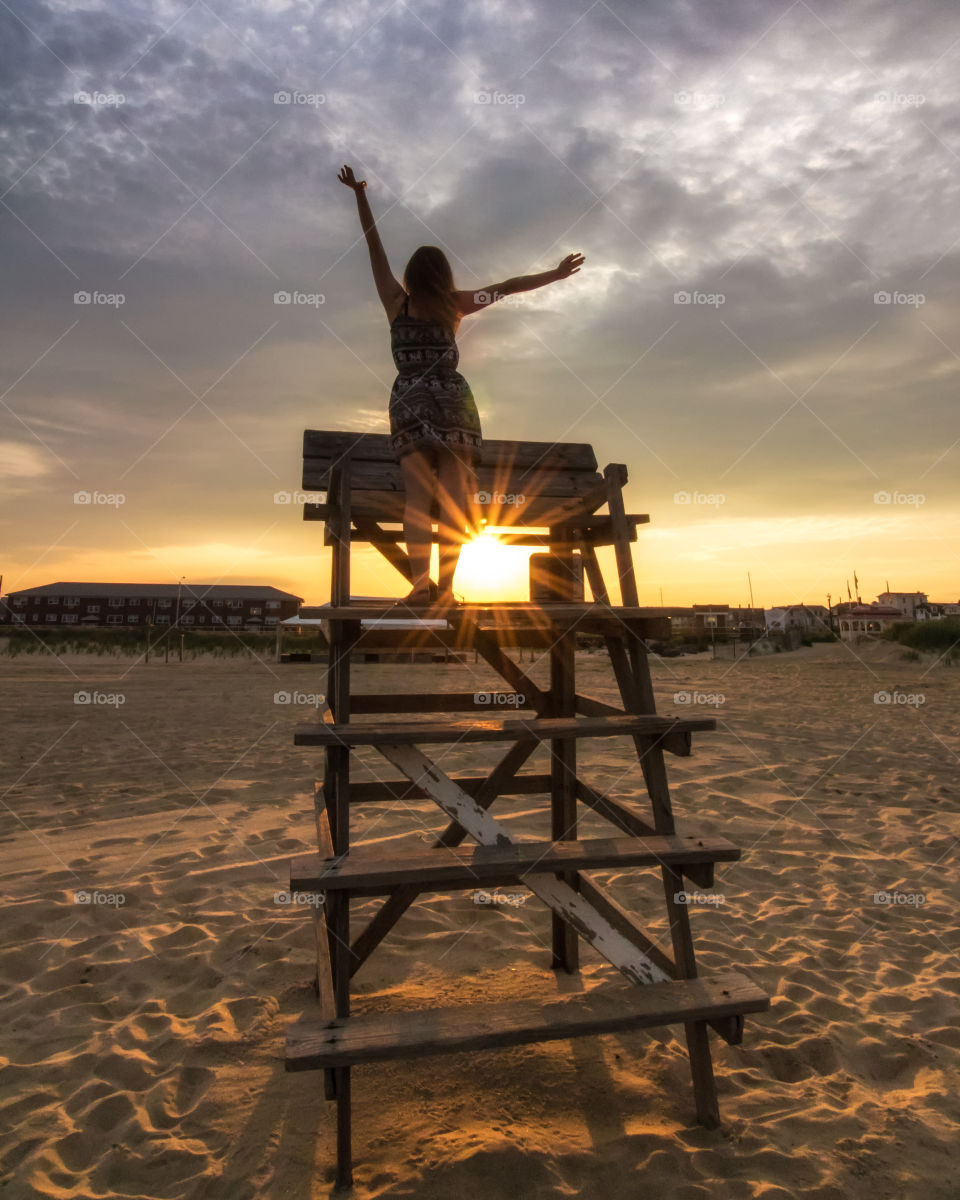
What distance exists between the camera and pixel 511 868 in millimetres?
2471

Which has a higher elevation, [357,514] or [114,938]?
[357,514]

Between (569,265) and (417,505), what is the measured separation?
4.53ft

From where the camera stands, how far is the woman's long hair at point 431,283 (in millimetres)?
3234

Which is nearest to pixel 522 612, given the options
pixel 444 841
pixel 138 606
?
pixel 444 841

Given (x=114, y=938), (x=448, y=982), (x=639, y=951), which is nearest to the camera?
(x=639, y=951)

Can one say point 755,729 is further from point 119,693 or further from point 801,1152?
point 119,693

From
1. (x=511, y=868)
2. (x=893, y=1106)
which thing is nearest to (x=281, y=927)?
(x=511, y=868)

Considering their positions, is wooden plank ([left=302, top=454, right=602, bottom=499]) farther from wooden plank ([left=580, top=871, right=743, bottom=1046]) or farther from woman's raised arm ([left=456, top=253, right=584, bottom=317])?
wooden plank ([left=580, top=871, right=743, bottom=1046])

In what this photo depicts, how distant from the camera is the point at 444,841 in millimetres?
3992

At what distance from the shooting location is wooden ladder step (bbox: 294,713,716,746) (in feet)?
8.23

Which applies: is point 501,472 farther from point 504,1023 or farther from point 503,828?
point 504,1023

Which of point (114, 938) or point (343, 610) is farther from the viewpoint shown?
point (114, 938)

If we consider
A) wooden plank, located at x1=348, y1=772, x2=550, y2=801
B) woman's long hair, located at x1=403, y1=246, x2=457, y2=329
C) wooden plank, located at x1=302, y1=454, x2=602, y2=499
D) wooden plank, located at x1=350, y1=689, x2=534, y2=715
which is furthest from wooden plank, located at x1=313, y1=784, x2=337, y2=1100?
woman's long hair, located at x1=403, y1=246, x2=457, y2=329

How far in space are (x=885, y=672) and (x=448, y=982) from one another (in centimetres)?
2630
